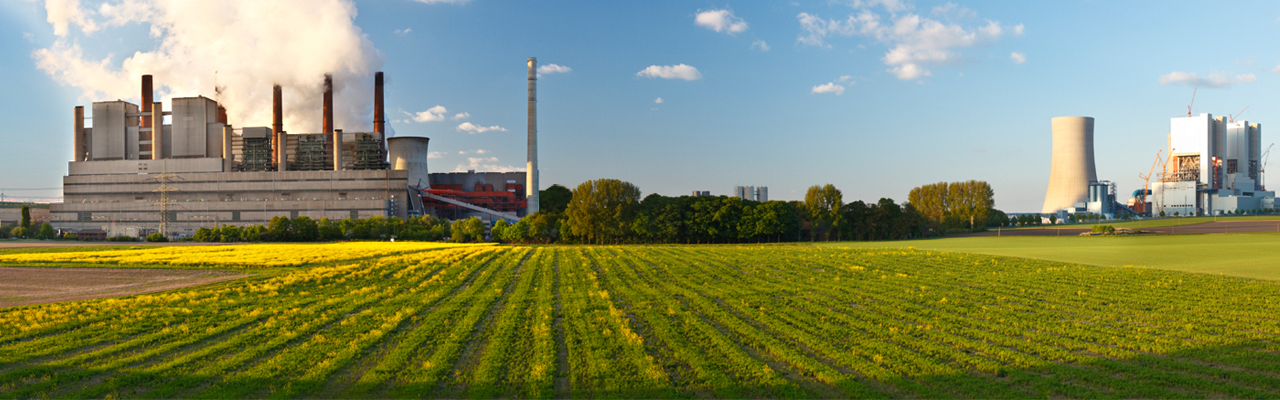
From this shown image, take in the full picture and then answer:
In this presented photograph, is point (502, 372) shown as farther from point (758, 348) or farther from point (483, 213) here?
point (483, 213)

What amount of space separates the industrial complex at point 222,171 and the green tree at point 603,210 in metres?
36.3

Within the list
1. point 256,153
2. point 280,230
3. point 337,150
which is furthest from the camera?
point 256,153

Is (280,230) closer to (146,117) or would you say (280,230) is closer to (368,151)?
(368,151)

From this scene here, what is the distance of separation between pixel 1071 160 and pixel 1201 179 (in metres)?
66.1

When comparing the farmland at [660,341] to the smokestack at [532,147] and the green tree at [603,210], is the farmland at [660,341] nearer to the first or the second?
the green tree at [603,210]

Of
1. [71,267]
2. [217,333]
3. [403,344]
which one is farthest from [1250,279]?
[71,267]

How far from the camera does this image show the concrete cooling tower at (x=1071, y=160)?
409ft

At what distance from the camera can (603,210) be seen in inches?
3169

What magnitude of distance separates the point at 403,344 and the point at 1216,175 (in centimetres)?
22112

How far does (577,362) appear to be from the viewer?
39.6 feet

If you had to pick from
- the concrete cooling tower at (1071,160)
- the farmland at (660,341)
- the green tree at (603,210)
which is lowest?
the farmland at (660,341)

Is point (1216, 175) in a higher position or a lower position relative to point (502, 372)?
higher

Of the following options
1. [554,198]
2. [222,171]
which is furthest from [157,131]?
[554,198]

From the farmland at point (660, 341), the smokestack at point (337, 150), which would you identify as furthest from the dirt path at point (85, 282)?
the smokestack at point (337, 150)
